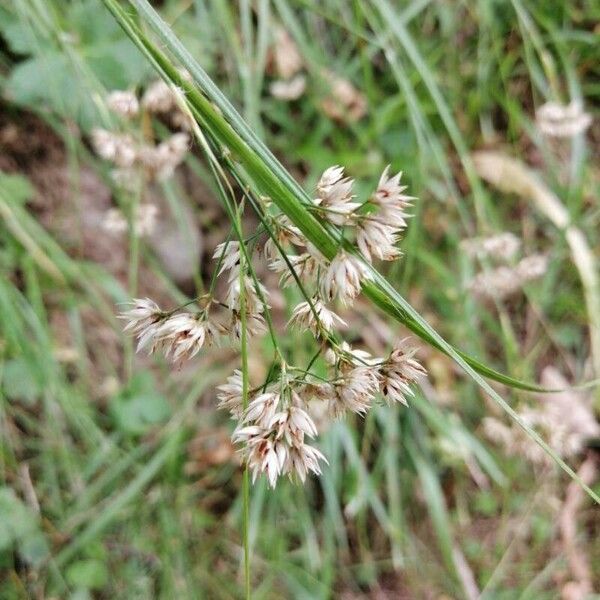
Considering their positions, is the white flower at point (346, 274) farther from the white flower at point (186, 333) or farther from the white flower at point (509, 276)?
the white flower at point (509, 276)

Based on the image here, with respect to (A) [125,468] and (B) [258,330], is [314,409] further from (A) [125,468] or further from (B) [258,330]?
(B) [258,330]

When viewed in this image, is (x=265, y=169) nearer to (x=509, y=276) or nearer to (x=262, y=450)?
(x=262, y=450)

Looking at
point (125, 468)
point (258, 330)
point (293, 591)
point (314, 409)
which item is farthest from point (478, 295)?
point (258, 330)

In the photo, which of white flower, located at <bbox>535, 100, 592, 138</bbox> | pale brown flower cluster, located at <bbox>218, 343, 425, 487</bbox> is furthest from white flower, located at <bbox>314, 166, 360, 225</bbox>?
white flower, located at <bbox>535, 100, 592, 138</bbox>

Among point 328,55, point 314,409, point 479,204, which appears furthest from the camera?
point 328,55

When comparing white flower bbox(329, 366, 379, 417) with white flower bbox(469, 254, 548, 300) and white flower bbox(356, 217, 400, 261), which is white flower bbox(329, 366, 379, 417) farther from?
white flower bbox(469, 254, 548, 300)

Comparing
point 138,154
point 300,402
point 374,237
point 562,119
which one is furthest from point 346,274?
point 562,119

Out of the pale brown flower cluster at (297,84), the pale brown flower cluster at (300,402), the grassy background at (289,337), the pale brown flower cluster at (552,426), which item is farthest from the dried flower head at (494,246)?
the pale brown flower cluster at (300,402)

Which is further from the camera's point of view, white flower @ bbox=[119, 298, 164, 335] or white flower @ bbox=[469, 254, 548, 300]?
white flower @ bbox=[469, 254, 548, 300]
